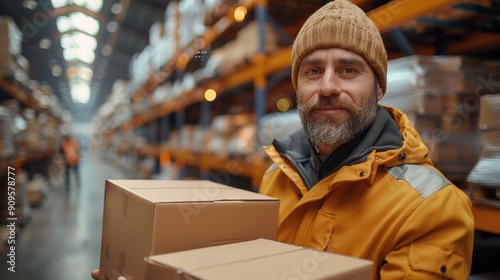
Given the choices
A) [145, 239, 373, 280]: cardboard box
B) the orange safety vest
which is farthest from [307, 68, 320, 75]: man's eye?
the orange safety vest

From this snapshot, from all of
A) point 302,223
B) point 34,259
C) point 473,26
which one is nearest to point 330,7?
point 302,223

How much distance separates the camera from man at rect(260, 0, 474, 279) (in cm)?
126

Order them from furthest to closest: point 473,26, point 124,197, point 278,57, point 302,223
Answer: point 278,57, point 473,26, point 302,223, point 124,197

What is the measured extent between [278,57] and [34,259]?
385 centimetres

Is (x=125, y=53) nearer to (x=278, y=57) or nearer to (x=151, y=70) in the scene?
(x=151, y=70)

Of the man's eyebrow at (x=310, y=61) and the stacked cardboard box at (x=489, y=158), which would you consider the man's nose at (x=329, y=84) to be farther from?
the stacked cardboard box at (x=489, y=158)

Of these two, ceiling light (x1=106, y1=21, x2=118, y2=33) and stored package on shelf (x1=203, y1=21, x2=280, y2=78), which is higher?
ceiling light (x1=106, y1=21, x2=118, y2=33)

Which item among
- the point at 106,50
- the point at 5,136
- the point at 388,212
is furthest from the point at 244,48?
the point at 106,50

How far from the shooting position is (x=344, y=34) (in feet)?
5.29

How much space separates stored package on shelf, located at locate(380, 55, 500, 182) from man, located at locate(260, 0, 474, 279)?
529 mm

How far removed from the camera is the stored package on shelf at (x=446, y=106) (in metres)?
2.15

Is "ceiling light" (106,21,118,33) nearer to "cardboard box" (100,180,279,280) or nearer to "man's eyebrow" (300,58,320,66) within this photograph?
"man's eyebrow" (300,58,320,66)

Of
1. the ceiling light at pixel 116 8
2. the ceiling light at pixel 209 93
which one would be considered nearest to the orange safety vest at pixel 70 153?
the ceiling light at pixel 116 8

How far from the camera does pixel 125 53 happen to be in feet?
58.3
